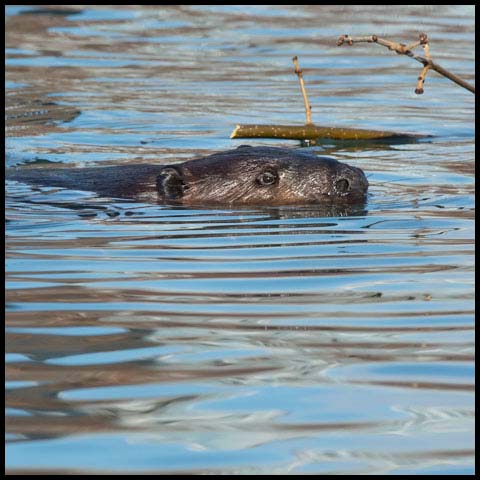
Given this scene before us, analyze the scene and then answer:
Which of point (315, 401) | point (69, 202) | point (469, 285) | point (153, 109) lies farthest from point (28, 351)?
point (153, 109)

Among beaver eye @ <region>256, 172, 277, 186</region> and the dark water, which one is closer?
the dark water

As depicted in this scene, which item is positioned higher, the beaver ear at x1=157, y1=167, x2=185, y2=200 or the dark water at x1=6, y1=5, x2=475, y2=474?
the beaver ear at x1=157, y1=167, x2=185, y2=200

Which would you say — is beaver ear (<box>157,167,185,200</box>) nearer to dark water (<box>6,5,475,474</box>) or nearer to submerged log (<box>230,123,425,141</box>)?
dark water (<box>6,5,475,474</box>)

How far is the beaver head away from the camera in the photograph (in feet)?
32.7

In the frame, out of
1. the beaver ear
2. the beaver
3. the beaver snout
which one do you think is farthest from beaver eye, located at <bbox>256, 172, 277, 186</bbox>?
the beaver ear

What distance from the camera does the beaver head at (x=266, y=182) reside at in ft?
32.7

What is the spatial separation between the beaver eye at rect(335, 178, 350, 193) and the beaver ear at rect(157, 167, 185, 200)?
3.35 ft

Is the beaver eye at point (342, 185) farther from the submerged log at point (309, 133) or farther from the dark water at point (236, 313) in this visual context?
the submerged log at point (309, 133)

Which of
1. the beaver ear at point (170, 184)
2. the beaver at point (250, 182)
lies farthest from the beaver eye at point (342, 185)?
the beaver ear at point (170, 184)

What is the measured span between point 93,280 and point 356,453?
2.70 metres

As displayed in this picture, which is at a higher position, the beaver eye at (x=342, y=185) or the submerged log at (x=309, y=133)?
the submerged log at (x=309, y=133)

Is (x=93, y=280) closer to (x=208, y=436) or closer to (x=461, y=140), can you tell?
(x=208, y=436)

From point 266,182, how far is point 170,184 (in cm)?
63

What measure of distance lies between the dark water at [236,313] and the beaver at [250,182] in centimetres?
23
